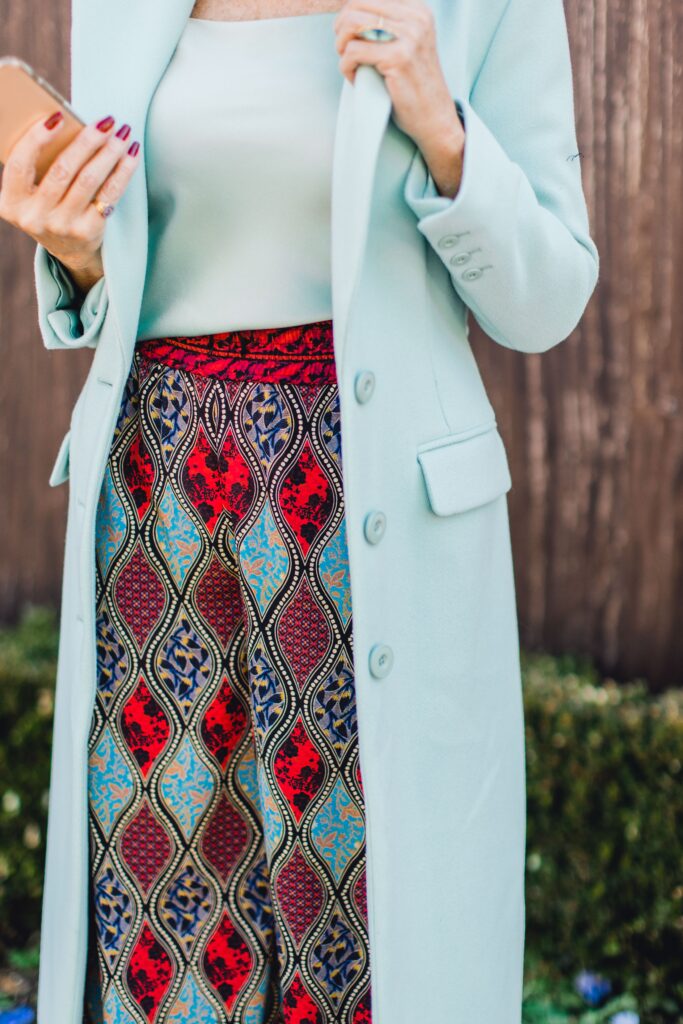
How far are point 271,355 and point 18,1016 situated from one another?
174 cm

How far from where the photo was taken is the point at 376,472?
1385 millimetres

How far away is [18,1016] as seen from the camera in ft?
7.98

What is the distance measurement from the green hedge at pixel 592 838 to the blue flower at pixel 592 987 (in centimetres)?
3

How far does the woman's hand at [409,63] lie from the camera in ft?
4.14

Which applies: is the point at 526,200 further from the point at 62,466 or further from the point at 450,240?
the point at 62,466

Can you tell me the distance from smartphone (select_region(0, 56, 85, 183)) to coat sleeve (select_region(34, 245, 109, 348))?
0.18 meters

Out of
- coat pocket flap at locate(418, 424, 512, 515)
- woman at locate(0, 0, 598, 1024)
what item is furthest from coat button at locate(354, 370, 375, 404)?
coat pocket flap at locate(418, 424, 512, 515)

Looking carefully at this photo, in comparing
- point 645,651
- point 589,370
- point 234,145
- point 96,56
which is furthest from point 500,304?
point 645,651

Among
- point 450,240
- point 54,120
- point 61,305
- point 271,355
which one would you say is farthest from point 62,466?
point 450,240

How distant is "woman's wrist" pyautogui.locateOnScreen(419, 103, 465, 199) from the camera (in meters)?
1.32

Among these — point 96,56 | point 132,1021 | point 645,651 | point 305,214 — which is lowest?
point 132,1021

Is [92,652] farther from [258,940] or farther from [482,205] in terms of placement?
[482,205]

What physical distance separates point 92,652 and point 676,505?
176cm

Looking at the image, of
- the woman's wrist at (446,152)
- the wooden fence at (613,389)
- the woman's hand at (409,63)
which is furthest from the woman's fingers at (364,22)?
the wooden fence at (613,389)
